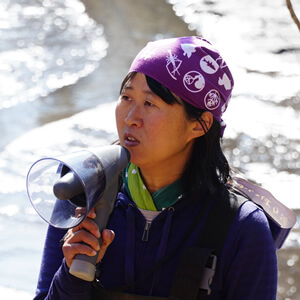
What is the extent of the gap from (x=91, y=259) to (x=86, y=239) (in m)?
0.06

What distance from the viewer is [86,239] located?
1897mm

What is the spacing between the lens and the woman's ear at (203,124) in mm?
2273

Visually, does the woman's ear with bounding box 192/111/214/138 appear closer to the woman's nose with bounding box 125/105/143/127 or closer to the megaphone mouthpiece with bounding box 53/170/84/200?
the woman's nose with bounding box 125/105/143/127

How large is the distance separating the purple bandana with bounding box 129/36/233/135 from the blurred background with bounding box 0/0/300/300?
96.7 inches

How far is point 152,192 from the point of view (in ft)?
7.57

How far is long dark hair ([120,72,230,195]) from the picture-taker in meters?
2.20

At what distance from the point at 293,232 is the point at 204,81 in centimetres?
333

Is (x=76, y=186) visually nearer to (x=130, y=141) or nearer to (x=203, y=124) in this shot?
(x=130, y=141)

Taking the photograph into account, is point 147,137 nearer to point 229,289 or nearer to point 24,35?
point 229,289

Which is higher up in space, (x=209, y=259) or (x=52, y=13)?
(x=209, y=259)

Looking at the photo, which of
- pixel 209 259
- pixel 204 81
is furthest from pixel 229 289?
pixel 204 81

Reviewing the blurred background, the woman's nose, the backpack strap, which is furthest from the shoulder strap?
the blurred background

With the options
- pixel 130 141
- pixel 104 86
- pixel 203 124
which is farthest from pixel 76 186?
pixel 104 86

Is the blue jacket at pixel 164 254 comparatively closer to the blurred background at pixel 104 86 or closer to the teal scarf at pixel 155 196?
the teal scarf at pixel 155 196
